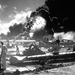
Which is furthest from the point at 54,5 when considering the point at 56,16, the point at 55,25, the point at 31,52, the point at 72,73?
the point at 72,73

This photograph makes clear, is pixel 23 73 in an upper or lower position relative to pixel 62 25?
lower

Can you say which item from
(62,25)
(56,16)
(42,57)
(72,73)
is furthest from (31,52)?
(56,16)

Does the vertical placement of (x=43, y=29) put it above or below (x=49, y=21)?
below

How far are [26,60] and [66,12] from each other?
50592 millimetres

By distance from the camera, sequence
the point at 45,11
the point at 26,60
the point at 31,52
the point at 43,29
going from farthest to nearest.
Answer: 1. the point at 45,11
2. the point at 43,29
3. the point at 31,52
4. the point at 26,60

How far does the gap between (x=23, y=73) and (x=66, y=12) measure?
53.6m

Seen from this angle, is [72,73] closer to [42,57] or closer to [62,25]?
[42,57]

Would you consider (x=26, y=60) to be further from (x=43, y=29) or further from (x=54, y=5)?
(x=54, y=5)

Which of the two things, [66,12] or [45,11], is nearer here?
[66,12]

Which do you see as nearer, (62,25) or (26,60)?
(26,60)

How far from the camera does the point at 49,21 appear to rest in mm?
61531

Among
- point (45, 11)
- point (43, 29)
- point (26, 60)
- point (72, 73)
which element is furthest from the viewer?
point (45, 11)

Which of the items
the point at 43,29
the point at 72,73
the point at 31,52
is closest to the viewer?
the point at 72,73

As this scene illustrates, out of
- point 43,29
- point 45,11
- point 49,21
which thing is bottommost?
point 43,29
